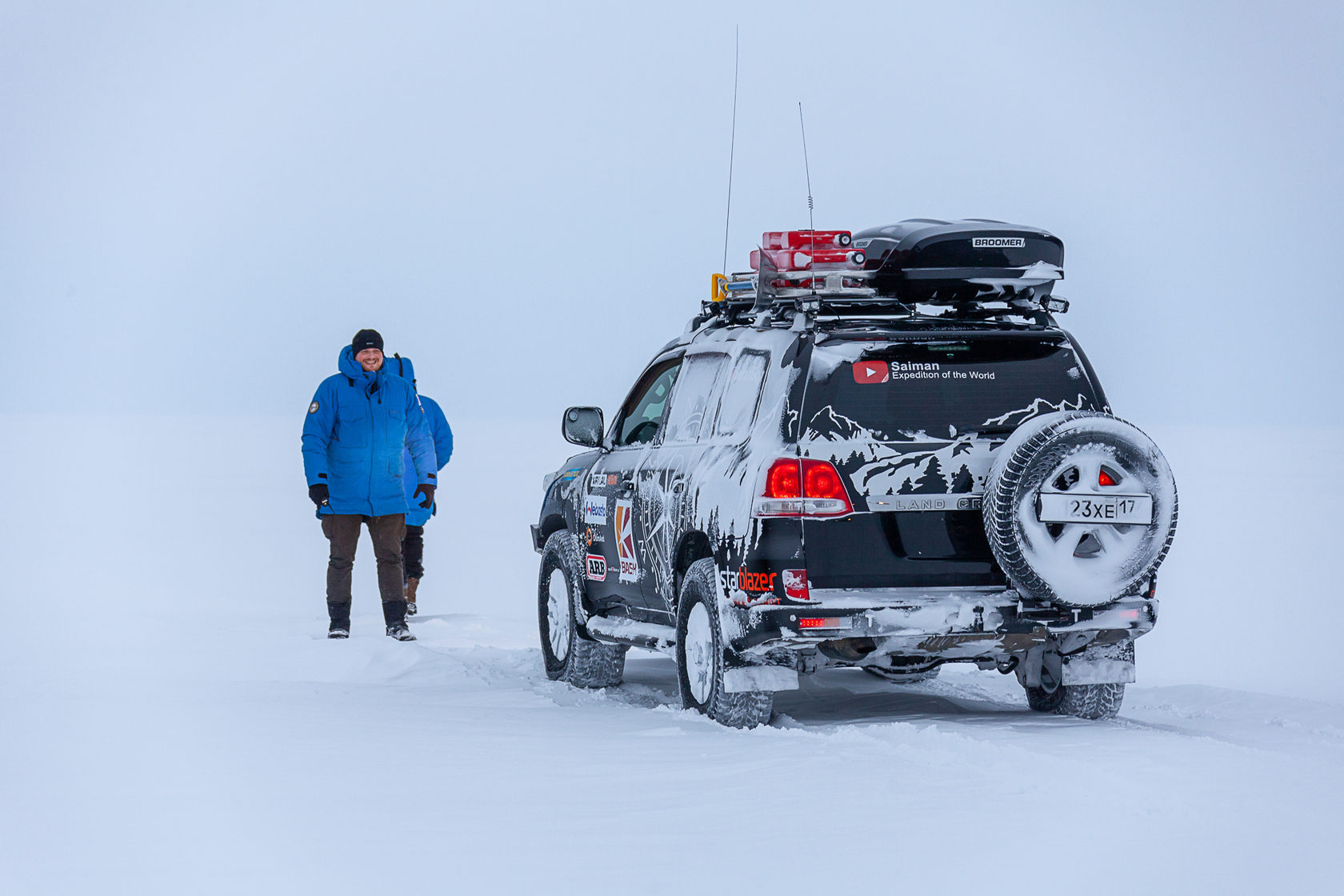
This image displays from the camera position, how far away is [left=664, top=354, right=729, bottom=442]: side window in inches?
322

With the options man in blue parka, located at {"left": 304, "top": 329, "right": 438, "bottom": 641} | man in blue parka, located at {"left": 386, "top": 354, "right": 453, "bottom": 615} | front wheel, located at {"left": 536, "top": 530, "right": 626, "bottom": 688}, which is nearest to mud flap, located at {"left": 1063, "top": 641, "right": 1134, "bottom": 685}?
front wheel, located at {"left": 536, "top": 530, "right": 626, "bottom": 688}

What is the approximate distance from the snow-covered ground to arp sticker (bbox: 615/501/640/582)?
2.16 ft

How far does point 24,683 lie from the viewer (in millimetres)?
8867

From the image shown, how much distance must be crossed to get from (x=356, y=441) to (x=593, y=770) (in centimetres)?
524

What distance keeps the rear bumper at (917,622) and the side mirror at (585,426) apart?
2.32 meters

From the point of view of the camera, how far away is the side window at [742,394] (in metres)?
7.49

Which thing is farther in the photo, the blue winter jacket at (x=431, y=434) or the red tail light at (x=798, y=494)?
the blue winter jacket at (x=431, y=434)

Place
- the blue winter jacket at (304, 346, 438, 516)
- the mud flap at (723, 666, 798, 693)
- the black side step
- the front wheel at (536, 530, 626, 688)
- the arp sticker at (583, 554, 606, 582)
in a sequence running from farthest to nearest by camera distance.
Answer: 1. the blue winter jacket at (304, 346, 438, 516)
2. the front wheel at (536, 530, 626, 688)
3. the arp sticker at (583, 554, 606, 582)
4. the black side step
5. the mud flap at (723, 666, 798, 693)

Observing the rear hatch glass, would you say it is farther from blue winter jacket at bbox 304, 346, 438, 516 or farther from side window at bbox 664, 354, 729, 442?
blue winter jacket at bbox 304, 346, 438, 516

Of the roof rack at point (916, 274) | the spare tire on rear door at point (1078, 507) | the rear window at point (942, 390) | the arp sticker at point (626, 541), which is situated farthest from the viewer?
the arp sticker at point (626, 541)

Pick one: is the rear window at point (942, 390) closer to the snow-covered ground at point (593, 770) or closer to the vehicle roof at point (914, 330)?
the vehicle roof at point (914, 330)

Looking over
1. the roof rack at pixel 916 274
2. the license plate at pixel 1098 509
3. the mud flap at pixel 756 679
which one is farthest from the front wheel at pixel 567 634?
the license plate at pixel 1098 509

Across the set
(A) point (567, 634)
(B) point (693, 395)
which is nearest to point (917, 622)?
(B) point (693, 395)

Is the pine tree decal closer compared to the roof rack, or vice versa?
the pine tree decal
